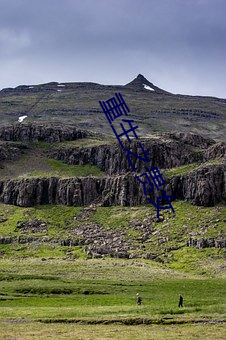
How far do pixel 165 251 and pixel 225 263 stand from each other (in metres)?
23.3

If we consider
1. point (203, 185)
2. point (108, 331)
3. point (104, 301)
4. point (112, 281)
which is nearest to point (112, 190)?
point (203, 185)

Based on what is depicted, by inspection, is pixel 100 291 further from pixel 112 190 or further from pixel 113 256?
pixel 112 190

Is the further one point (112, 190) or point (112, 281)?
point (112, 190)

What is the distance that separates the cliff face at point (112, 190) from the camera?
557 feet

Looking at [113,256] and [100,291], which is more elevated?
[100,291]

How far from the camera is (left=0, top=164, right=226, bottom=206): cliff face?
557ft

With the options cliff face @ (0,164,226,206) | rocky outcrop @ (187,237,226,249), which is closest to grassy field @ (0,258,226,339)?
rocky outcrop @ (187,237,226,249)

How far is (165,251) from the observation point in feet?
452

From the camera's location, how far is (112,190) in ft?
614

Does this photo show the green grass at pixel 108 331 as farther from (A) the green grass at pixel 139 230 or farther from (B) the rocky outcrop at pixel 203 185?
(B) the rocky outcrop at pixel 203 185

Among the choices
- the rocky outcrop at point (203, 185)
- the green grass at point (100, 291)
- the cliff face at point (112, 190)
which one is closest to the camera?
the green grass at point (100, 291)

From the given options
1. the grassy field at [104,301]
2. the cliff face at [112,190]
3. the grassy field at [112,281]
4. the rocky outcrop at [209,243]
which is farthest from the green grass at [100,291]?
the cliff face at [112,190]

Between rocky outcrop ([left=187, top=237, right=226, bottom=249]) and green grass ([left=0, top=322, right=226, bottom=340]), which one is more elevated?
green grass ([left=0, top=322, right=226, bottom=340])

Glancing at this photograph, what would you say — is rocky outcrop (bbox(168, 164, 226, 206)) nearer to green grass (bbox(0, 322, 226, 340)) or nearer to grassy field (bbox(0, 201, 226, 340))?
grassy field (bbox(0, 201, 226, 340))
